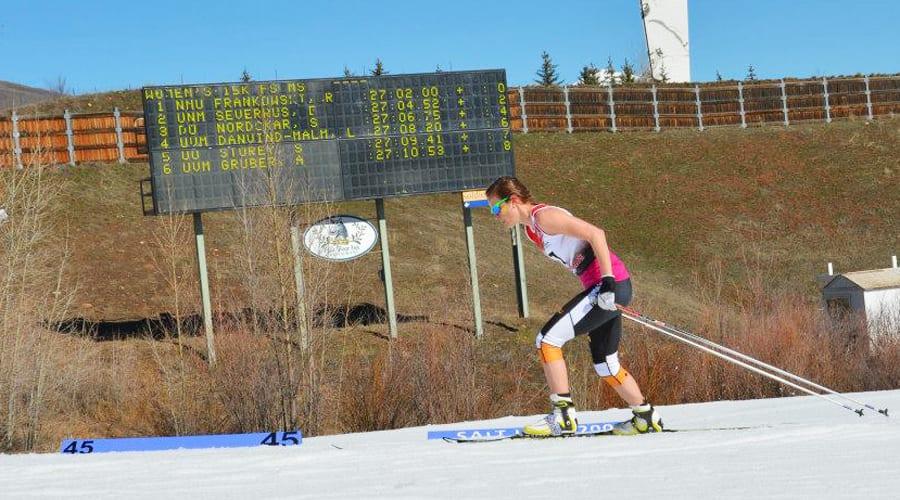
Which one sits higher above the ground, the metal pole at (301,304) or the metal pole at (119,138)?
the metal pole at (119,138)

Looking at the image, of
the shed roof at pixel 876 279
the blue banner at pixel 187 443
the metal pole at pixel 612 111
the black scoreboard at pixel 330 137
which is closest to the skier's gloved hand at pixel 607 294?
the blue banner at pixel 187 443

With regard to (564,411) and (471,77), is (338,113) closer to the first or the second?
(471,77)

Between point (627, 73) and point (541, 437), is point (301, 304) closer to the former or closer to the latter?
point (541, 437)

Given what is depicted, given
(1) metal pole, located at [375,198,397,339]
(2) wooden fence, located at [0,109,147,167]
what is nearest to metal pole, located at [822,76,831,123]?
(2) wooden fence, located at [0,109,147,167]

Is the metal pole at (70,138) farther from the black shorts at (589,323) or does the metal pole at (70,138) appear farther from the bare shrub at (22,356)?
the black shorts at (589,323)

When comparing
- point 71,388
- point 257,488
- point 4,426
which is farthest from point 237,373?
point 257,488

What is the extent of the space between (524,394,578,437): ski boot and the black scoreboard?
522 inches

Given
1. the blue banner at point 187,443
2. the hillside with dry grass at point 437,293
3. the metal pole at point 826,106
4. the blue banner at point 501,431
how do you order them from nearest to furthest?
the blue banner at point 501,431 < the blue banner at point 187,443 < the hillside with dry grass at point 437,293 < the metal pole at point 826,106

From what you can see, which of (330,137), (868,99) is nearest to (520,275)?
(330,137)

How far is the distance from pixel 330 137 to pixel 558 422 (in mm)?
15085

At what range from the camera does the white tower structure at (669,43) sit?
55406 mm

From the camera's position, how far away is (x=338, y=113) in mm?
22328

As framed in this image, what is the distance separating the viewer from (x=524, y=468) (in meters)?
6.23

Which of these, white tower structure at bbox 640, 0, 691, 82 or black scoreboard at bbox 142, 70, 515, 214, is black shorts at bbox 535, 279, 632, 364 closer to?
black scoreboard at bbox 142, 70, 515, 214
